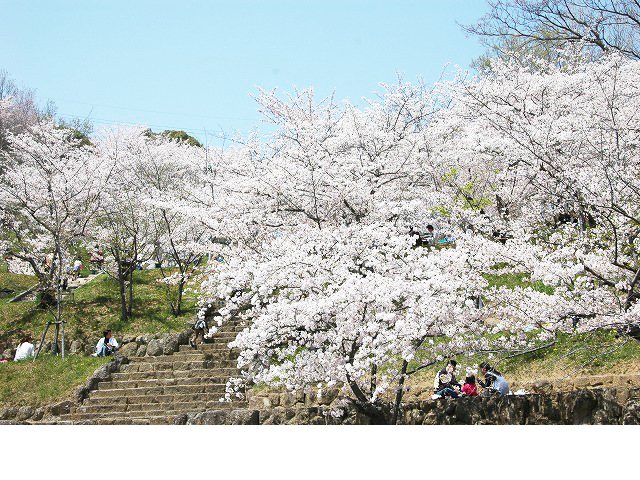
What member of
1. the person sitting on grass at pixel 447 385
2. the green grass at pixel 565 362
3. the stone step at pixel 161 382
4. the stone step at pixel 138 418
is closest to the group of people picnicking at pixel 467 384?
the person sitting on grass at pixel 447 385

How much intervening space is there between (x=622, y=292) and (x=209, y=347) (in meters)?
8.02

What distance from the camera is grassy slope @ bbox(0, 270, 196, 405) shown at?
12875 mm

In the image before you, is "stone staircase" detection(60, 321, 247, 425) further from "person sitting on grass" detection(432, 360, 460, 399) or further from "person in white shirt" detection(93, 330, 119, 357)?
"person sitting on grass" detection(432, 360, 460, 399)

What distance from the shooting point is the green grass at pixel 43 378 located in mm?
12633

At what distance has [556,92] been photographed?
1171 cm

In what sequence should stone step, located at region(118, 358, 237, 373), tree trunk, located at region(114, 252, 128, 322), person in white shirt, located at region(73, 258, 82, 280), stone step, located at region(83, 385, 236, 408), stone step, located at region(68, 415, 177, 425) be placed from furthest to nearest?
1. person in white shirt, located at region(73, 258, 82, 280)
2. tree trunk, located at region(114, 252, 128, 322)
3. stone step, located at region(118, 358, 237, 373)
4. stone step, located at region(83, 385, 236, 408)
5. stone step, located at region(68, 415, 177, 425)

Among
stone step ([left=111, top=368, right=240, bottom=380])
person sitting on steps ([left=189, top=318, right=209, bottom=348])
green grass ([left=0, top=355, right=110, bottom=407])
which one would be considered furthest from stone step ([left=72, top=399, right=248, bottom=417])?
person sitting on steps ([left=189, top=318, right=209, bottom=348])

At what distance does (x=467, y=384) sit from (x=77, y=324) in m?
10.5

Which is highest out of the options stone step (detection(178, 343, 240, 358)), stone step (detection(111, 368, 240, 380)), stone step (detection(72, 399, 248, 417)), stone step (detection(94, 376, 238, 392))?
stone step (detection(178, 343, 240, 358))

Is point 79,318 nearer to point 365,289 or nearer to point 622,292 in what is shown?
point 365,289

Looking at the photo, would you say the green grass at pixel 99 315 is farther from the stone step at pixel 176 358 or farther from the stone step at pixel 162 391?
the stone step at pixel 162 391

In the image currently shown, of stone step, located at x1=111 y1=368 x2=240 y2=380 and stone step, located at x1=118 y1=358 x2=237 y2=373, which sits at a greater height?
stone step, located at x1=118 y1=358 x2=237 y2=373

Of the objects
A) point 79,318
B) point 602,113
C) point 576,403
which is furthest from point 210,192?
point 576,403

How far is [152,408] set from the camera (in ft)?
38.5
